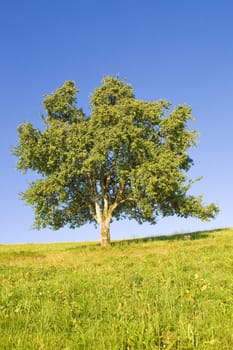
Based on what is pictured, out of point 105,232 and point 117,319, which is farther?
point 105,232

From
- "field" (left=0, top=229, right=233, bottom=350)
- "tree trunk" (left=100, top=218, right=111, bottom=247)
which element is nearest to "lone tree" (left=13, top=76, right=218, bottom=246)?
"tree trunk" (left=100, top=218, right=111, bottom=247)

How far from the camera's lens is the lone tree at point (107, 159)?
115ft

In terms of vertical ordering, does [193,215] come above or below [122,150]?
below

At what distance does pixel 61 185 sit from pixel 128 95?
11.7 metres

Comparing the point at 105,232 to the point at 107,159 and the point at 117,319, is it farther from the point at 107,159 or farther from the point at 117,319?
the point at 117,319

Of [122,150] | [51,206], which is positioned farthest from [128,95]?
[51,206]

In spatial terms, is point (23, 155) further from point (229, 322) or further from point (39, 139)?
point (229, 322)

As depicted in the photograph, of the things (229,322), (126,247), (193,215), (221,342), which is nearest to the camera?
(221,342)

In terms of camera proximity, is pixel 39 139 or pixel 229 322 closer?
pixel 229 322

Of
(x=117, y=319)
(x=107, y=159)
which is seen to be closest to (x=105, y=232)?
(x=107, y=159)

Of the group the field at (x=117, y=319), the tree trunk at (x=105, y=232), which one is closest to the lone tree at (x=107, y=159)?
the tree trunk at (x=105, y=232)

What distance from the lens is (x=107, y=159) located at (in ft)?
124

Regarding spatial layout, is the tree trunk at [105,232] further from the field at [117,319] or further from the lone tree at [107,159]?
Answer: the field at [117,319]

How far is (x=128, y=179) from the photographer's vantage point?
37844 millimetres
